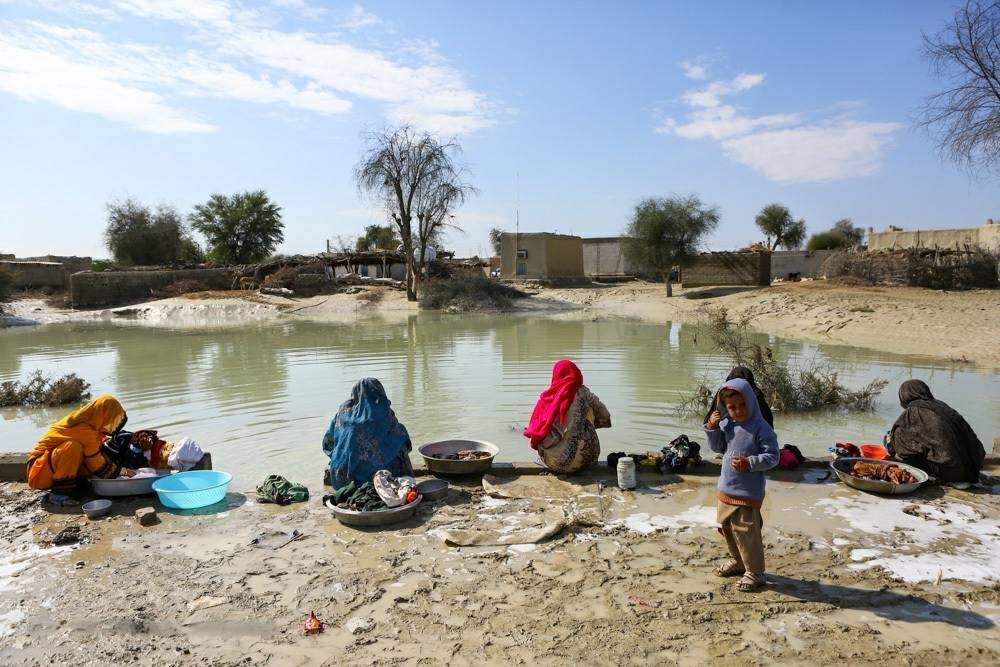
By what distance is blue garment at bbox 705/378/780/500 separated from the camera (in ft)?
12.2

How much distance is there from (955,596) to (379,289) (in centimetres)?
3185

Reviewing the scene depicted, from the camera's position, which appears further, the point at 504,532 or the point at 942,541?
the point at 504,532

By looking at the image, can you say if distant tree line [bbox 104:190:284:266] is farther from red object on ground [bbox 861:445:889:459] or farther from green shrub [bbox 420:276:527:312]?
red object on ground [bbox 861:445:889:459]

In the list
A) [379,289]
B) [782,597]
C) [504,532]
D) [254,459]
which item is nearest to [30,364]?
[254,459]

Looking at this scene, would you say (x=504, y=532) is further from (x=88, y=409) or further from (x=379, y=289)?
(x=379, y=289)

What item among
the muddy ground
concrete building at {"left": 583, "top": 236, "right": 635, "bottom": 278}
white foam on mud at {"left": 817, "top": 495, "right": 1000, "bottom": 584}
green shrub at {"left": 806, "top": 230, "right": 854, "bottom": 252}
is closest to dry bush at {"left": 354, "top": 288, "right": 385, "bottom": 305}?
concrete building at {"left": 583, "top": 236, "right": 635, "bottom": 278}

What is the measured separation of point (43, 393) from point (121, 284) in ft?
79.8

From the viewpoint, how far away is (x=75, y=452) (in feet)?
17.3

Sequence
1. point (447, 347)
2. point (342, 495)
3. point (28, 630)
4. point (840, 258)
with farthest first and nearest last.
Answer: point (840, 258) → point (447, 347) → point (342, 495) → point (28, 630)

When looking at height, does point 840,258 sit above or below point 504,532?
above

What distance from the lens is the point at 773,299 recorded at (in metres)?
25.3

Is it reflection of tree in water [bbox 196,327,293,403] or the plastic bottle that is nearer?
the plastic bottle

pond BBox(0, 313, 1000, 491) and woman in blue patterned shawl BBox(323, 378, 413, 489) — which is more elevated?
woman in blue patterned shawl BBox(323, 378, 413, 489)

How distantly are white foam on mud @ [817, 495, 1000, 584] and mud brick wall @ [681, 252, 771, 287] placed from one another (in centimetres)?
2853
